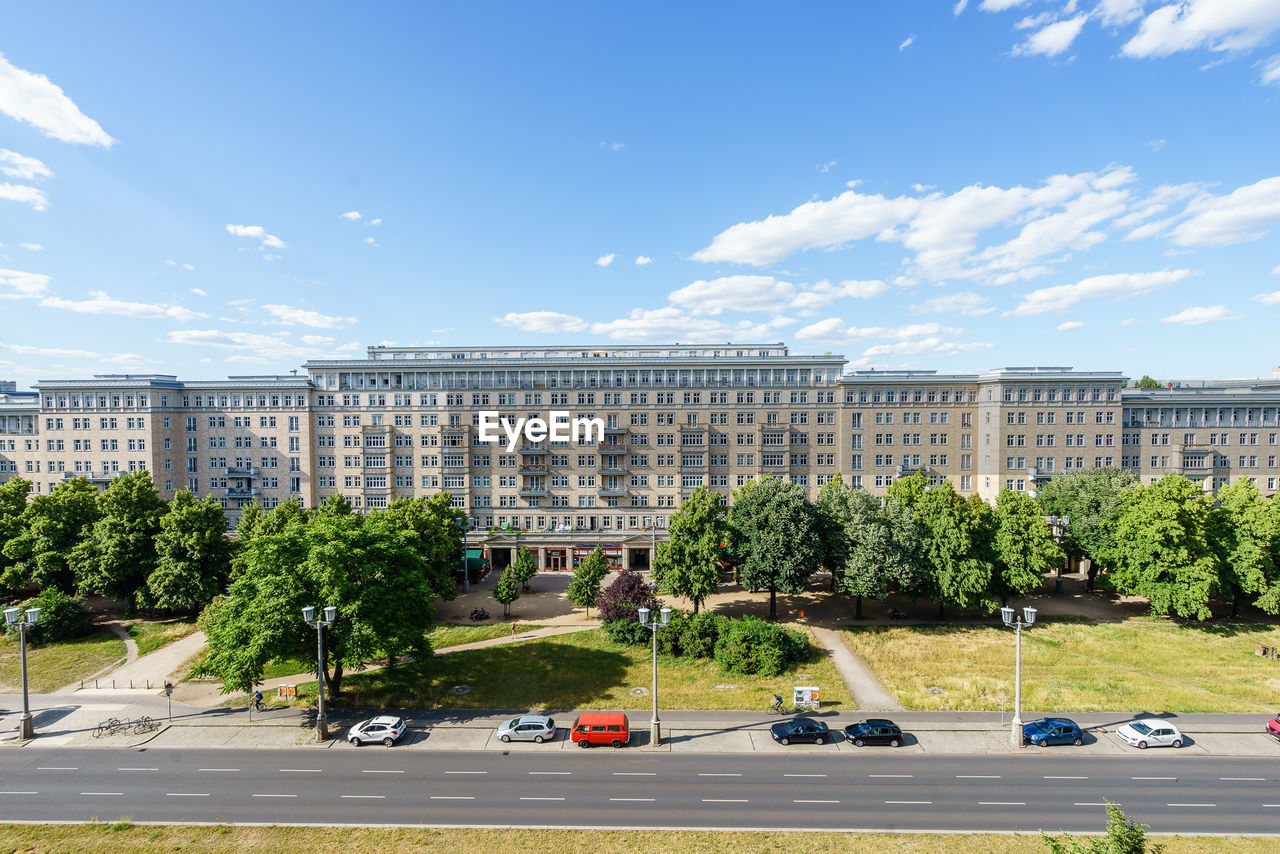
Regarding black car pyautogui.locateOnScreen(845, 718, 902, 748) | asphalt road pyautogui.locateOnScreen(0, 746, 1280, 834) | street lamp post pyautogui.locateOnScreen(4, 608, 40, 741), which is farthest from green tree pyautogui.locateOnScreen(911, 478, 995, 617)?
street lamp post pyautogui.locateOnScreen(4, 608, 40, 741)

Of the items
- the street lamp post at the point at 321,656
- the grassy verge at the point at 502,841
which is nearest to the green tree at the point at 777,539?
the grassy verge at the point at 502,841

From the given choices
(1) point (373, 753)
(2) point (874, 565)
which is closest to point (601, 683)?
(1) point (373, 753)

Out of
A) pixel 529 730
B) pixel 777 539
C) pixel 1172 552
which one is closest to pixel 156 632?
pixel 529 730

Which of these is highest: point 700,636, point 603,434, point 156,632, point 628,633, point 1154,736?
point 603,434

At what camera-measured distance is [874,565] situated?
5103cm

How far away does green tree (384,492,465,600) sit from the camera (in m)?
56.1

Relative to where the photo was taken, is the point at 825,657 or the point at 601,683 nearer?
the point at 601,683

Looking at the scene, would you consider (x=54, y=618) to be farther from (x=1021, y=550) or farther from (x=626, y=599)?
(x=1021, y=550)

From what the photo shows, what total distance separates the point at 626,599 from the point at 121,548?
4982cm

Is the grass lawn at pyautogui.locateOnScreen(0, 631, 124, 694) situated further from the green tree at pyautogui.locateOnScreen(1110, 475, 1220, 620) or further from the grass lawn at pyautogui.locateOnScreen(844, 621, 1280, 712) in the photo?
the green tree at pyautogui.locateOnScreen(1110, 475, 1220, 620)

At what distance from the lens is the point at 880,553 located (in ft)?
169

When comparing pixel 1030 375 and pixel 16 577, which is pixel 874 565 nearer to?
pixel 1030 375

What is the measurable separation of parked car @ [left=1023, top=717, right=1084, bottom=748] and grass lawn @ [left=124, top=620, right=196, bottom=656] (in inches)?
2674

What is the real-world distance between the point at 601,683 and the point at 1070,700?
3260 centimetres
